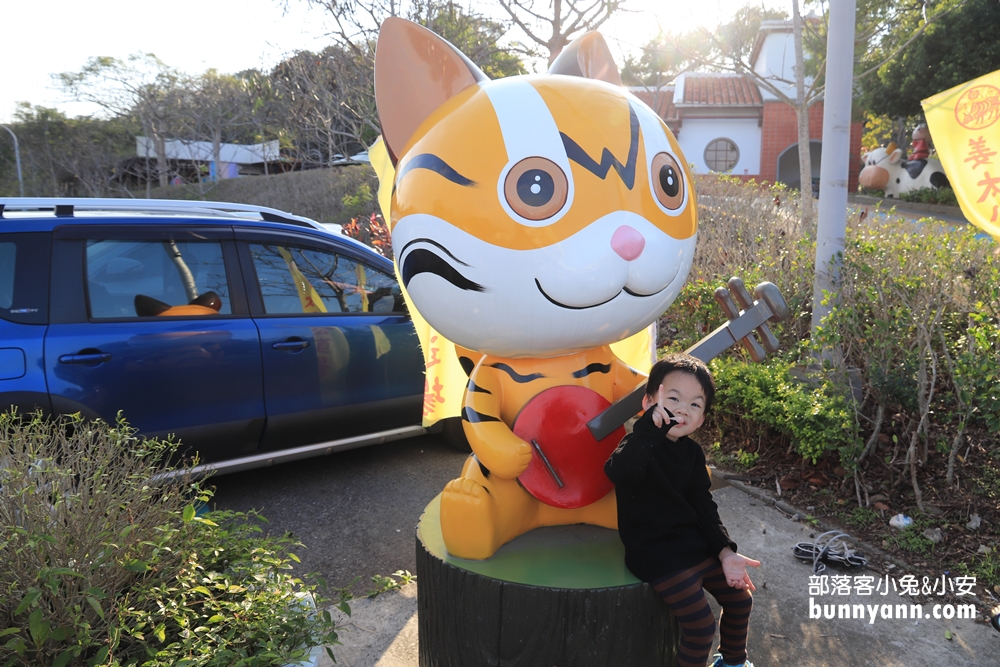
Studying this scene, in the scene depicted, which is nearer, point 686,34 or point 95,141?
point 686,34

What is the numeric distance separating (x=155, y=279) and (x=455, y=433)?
2.27 meters

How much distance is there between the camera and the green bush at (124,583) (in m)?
1.64

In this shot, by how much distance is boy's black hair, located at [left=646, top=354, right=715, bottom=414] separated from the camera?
1.85m

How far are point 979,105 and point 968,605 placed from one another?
3.31 metres

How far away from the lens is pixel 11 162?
2322cm

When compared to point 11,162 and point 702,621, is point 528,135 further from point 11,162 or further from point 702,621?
point 11,162

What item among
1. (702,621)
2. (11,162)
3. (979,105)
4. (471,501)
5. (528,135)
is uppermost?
(11,162)

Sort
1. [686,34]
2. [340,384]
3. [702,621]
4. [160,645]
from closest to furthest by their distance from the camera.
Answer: [160,645] < [702,621] < [340,384] < [686,34]

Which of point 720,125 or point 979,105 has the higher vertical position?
point 720,125

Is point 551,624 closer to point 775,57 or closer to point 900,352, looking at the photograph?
point 900,352

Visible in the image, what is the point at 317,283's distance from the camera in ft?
14.6

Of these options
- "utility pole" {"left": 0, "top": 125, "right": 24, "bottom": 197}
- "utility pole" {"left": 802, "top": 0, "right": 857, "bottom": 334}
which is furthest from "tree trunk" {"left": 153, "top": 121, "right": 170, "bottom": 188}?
"utility pole" {"left": 802, "top": 0, "right": 857, "bottom": 334}

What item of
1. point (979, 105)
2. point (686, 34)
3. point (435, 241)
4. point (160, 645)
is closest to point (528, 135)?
point (435, 241)

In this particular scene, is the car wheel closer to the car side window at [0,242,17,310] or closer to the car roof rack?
the car roof rack
